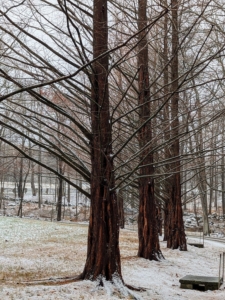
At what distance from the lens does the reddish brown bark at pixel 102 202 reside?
7.12 m

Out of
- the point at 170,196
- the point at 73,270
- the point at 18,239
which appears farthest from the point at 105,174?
the point at 18,239

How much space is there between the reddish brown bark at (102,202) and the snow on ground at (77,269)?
0.35m

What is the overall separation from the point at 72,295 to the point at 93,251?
1.13 meters

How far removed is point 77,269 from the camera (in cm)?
959

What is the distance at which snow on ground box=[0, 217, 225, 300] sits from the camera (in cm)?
641

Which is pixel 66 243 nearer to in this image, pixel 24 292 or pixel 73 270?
pixel 73 270

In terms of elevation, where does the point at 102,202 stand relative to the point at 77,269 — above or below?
above

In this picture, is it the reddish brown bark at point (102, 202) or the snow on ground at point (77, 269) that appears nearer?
the snow on ground at point (77, 269)

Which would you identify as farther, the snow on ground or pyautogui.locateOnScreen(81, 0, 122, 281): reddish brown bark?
pyautogui.locateOnScreen(81, 0, 122, 281): reddish brown bark

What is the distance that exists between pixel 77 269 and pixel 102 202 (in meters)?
3.13

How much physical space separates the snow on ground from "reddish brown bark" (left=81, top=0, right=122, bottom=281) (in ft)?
1.15

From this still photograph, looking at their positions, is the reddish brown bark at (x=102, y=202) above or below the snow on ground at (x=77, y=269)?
above

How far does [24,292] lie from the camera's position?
6.16m

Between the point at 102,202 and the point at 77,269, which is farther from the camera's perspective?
the point at 77,269
